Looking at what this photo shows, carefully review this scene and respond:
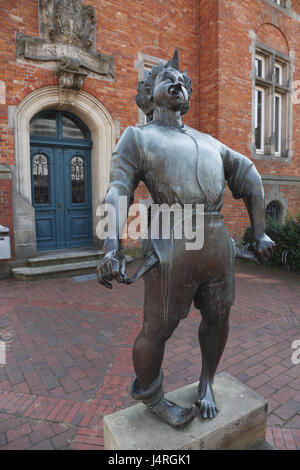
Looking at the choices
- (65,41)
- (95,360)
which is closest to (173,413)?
(95,360)

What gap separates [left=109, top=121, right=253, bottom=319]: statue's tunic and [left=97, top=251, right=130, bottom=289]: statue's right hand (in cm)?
29

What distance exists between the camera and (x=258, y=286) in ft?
19.3

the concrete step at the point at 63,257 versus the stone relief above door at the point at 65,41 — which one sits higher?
the stone relief above door at the point at 65,41

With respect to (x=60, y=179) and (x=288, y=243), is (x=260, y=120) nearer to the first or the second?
(x=288, y=243)

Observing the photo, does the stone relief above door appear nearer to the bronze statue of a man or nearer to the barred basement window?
the barred basement window

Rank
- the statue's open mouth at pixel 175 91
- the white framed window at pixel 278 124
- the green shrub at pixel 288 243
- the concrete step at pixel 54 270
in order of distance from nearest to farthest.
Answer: the statue's open mouth at pixel 175 91 < the concrete step at pixel 54 270 < the green shrub at pixel 288 243 < the white framed window at pixel 278 124

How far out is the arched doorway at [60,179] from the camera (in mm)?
6910

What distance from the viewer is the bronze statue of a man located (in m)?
1.60

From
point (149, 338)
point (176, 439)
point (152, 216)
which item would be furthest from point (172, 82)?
point (176, 439)

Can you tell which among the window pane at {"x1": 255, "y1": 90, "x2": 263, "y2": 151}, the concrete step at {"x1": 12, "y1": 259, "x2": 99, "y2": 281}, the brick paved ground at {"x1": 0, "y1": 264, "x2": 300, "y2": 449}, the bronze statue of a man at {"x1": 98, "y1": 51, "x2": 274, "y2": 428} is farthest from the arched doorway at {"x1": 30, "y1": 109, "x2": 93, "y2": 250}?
the bronze statue of a man at {"x1": 98, "y1": 51, "x2": 274, "y2": 428}

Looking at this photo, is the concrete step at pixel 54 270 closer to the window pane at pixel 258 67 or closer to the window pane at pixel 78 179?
the window pane at pixel 78 179

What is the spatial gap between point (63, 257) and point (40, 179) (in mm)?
1882

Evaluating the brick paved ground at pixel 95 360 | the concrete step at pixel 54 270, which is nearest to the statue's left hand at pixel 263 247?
the brick paved ground at pixel 95 360

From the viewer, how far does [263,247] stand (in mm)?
1754
